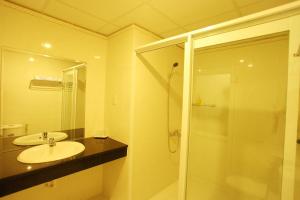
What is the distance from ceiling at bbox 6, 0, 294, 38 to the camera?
1.37 meters

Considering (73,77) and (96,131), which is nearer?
(73,77)

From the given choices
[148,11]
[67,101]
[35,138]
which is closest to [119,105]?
[67,101]

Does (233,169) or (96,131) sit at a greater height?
(96,131)

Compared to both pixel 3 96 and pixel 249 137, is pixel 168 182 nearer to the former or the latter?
pixel 249 137

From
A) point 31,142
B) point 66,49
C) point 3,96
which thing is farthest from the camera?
point 66,49

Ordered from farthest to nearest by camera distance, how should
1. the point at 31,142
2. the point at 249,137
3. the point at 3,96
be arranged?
the point at 249,137, the point at 31,142, the point at 3,96

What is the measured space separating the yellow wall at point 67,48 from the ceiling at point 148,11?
11 cm

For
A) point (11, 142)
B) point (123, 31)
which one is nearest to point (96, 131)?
point (11, 142)

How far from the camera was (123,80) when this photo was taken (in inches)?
73.8

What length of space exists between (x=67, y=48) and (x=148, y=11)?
40.6 inches

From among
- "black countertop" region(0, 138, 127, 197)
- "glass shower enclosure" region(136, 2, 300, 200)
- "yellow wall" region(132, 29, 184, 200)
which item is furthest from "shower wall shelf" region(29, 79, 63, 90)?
"glass shower enclosure" region(136, 2, 300, 200)

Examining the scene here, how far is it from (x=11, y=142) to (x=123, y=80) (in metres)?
1.28

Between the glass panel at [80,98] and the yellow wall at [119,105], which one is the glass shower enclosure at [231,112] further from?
the glass panel at [80,98]

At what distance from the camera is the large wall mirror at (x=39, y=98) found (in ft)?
4.82
